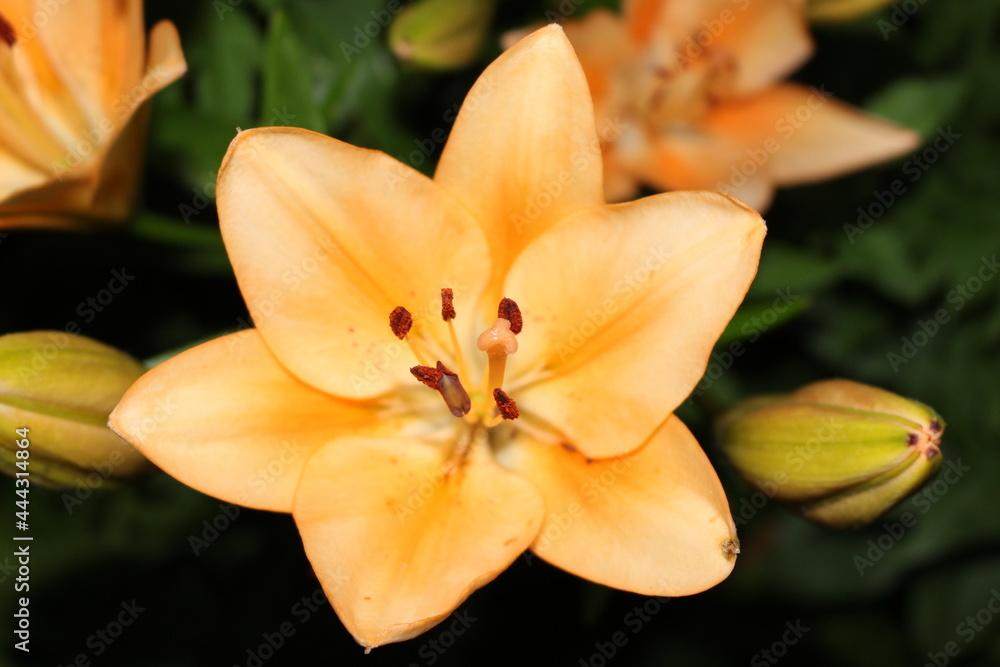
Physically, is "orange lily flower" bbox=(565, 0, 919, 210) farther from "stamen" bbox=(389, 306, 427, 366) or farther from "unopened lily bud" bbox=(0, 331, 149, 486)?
"unopened lily bud" bbox=(0, 331, 149, 486)

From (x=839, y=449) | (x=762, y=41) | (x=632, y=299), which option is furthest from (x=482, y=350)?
(x=762, y=41)

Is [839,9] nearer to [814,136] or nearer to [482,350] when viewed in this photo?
[814,136]

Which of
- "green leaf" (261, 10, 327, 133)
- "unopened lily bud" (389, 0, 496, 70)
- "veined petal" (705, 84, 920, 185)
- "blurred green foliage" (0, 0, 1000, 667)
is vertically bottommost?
"blurred green foliage" (0, 0, 1000, 667)

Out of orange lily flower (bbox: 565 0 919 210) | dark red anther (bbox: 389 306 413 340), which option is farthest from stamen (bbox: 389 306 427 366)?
orange lily flower (bbox: 565 0 919 210)

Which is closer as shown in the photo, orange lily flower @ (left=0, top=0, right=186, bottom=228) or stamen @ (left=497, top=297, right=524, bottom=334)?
stamen @ (left=497, top=297, right=524, bottom=334)

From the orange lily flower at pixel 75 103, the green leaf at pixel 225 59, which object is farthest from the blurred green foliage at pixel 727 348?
the orange lily flower at pixel 75 103

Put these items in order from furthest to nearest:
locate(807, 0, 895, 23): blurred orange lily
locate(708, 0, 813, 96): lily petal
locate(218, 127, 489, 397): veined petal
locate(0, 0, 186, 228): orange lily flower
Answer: locate(708, 0, 813, 96): lily petal, locate(807, 0, 895, 23): blurred orange lily, locate(0, 0, 186, 228): orange lily flower, locate(218, 127, 489, 397): veined petal

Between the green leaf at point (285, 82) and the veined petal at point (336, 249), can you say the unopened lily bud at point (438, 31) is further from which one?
the veined petal at point (336, 249)
